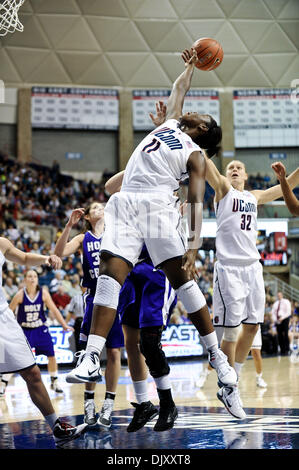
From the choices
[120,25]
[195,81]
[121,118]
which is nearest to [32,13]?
[120,25]

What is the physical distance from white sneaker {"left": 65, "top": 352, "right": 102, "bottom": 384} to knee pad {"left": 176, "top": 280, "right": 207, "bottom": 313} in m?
0.68

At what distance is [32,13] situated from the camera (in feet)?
73.3

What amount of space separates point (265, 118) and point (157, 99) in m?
4.35

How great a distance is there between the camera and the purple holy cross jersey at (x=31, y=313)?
27.8 ft

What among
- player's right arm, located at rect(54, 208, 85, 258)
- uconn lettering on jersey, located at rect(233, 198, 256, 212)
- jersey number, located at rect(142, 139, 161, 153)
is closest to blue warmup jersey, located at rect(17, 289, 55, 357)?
player's right arm, located at rect(54, 208, 85, 258)

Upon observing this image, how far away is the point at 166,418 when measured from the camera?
4.07 metres

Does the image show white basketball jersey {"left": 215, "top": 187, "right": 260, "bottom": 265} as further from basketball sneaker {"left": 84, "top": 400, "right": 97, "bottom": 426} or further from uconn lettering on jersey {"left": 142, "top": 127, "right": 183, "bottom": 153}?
basketball sneaker {"left": 84, "top": 400, "right": 97, "bottom": 426}

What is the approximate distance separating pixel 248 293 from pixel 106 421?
176 centimetres

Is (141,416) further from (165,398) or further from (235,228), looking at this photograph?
(235,228)

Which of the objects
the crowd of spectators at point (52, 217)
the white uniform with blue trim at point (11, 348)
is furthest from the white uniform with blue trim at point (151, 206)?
the crowd of spectators at point (52, 217)

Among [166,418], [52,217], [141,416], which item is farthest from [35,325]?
[52,217]

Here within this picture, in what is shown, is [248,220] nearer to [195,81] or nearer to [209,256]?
Answer: [209,256]

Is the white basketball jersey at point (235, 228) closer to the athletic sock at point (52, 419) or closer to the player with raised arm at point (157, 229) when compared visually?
the player with raised arm at point (157, 229)

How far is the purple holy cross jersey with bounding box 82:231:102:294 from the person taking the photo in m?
5.46
